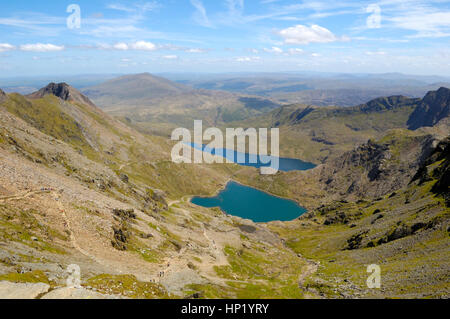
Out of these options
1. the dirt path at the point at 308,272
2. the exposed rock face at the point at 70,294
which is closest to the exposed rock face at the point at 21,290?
the exposed rock face at the point at 70,294

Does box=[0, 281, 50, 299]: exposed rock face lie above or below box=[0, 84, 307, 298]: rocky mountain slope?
above

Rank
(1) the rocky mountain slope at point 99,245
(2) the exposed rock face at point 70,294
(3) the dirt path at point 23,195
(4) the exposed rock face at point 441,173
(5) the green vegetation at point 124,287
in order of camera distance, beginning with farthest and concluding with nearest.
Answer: (4) the exposed rock face at point 441,173
(3) the dirt path at point 23,195
(1) the rocky mountain slope at point 99,245
(5) the green vegetation at point 124,287
(2) the exposed rock face at point 70,294

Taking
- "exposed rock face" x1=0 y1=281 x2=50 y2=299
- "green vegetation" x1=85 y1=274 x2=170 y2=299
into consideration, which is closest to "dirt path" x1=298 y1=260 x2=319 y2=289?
"green vegetation" x1=85 y1=274 x2=170 y2=299

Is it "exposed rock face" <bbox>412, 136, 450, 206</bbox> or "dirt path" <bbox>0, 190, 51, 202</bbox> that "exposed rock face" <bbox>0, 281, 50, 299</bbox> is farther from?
"exposed rock face" <bbox>412, 136, 450, 206</bbox>

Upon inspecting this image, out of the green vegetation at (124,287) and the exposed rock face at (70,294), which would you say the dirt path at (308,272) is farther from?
the exposed rock face at (70,294)

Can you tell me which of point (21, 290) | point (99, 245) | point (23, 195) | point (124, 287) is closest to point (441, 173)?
point (99, 245)

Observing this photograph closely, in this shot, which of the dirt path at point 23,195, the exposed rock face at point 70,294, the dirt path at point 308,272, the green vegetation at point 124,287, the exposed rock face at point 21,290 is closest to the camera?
the exposed rock face at point 21,290

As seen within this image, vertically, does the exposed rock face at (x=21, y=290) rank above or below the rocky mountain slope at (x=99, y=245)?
above

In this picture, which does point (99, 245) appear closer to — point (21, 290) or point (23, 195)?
point (23, 195)

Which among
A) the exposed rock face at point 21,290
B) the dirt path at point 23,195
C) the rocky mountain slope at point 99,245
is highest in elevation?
the dirt path at point 23,195

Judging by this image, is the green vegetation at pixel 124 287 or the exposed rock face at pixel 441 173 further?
the exposed rock face at pixel 441 173
